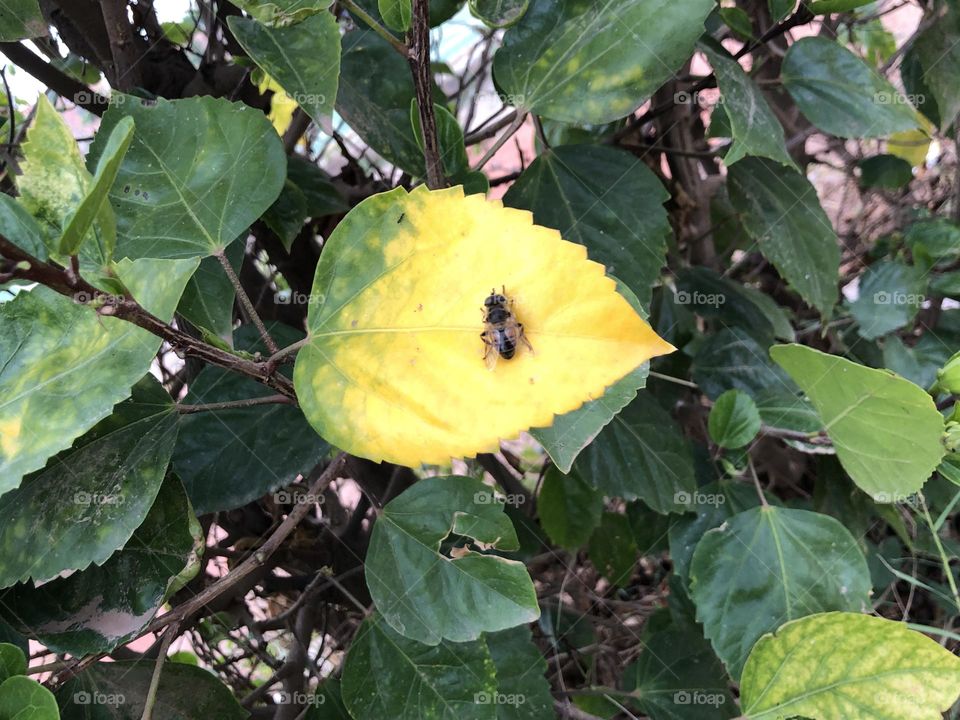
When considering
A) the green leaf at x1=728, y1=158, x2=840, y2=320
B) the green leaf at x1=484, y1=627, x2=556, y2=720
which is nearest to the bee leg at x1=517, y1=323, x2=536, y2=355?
the green leaf at x1=484, y1=627, x2=556, y2=720

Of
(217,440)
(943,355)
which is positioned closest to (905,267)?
(943,355)

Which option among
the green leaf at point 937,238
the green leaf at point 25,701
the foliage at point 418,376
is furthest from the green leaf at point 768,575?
the green leaf at point 937,238

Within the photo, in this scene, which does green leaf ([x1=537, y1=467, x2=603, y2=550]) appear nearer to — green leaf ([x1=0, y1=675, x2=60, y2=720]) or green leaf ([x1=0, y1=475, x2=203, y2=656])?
green leaf ([x1=0, y1=475, x2=203, y2=656])

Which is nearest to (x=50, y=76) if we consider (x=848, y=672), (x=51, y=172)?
(x=51, y=172)

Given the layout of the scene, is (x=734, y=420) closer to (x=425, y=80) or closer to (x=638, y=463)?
(x=638, y=463)

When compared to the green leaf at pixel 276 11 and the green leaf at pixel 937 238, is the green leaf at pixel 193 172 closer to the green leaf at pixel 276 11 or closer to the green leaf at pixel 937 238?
the green leaf at pixel 276 11

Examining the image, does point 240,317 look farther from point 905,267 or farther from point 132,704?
point 905,267
